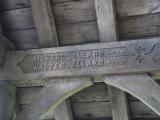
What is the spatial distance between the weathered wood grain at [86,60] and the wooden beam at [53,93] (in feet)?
0.15

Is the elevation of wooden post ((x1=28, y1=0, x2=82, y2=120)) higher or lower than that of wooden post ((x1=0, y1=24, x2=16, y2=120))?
higher

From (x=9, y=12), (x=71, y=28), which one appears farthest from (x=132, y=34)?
(x=9, y=12)

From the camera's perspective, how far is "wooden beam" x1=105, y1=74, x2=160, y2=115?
1.53 m

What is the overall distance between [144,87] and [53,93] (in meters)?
0.50

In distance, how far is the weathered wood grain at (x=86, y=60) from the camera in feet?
5.02

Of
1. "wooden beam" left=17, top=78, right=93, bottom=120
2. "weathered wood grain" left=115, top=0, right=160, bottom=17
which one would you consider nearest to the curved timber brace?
"wooden beam" left=17, top=78, right=93, bottom=120

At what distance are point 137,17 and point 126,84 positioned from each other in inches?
14.1

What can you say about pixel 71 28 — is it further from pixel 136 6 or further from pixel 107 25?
pixel 136 6

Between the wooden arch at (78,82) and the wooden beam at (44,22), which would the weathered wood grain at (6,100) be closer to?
the wooden arch at (78,82)

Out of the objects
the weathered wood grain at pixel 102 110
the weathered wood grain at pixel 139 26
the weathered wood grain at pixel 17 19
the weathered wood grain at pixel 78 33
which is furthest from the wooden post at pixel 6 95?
the weathered wood grain at pixel 139 26

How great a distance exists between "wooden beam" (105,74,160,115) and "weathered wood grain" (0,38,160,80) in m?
0.04

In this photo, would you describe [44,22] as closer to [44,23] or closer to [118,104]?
[44,23]

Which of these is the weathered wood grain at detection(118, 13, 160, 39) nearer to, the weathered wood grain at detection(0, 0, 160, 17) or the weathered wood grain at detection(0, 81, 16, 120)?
the weathered wood grain at detection(0, 0, 160, 17)

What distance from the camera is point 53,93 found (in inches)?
66.6
